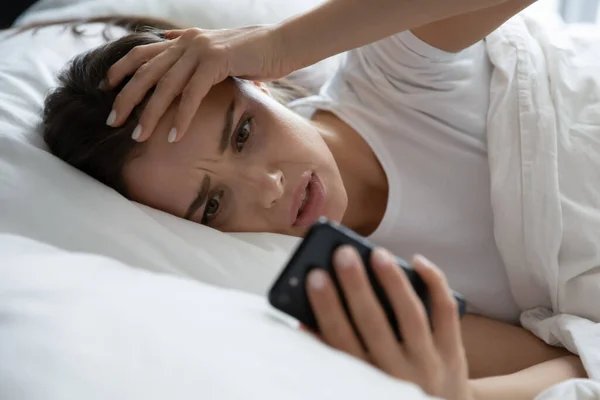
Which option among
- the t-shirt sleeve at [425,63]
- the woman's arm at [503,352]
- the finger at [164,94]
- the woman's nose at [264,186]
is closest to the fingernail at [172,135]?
the finger at [164,94]

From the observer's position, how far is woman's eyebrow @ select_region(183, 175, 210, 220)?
932mm

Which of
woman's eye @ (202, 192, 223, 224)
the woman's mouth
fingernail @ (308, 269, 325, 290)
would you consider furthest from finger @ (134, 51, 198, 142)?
fingernail @ (308, 269, 325, 290)

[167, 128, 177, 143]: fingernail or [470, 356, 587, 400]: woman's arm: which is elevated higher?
[167, 128, 177, 143]: fingernail

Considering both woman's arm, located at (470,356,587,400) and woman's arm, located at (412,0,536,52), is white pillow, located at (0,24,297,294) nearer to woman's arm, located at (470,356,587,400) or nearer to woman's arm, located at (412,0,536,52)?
woman's arm, located at (470,356,587,400)

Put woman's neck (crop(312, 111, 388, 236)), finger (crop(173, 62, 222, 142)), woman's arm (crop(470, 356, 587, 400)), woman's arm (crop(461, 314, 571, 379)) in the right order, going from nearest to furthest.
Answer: woman's arm (crop(470, 356, 587, 400))
finger (crop(173, 62, 222, 142))
woman's arm (crop(461, 314, 571, 379))
woman's neck (crop(312, 111, 388, 236))

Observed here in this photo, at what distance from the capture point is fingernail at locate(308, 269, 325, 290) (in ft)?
1.73

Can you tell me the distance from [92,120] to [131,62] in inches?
3.8

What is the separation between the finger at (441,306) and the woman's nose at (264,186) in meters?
0.41

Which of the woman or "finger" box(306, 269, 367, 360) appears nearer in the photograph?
"finger" box(306, 269, 367, 360)

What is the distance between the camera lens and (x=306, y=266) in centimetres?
54

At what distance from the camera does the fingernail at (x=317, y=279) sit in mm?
526

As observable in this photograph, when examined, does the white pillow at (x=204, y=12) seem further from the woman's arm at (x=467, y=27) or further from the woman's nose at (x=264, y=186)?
the woman's nose at (x=264, y=186)

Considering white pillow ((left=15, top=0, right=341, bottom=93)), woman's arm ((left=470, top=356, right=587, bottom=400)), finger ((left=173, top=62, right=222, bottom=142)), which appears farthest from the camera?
white pillow ((left=15, top=0, right=341, bottom=93))

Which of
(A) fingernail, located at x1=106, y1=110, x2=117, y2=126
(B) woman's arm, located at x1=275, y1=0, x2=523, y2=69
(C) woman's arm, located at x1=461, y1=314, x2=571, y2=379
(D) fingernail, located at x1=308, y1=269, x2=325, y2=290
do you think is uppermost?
(B) woman's arm, located at x1=275, y1=0, x2=523, y2=69
